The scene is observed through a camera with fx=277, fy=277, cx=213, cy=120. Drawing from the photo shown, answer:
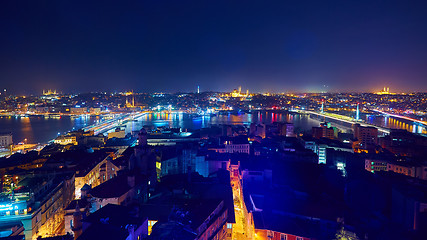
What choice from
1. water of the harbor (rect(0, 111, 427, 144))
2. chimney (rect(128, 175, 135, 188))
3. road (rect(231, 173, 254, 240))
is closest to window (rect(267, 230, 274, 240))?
road (rect(231, 173, 254, 240))

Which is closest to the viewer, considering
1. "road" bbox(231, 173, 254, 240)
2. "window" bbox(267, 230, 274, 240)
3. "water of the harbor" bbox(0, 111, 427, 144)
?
"window" bbox(267, 230, 274, 240)

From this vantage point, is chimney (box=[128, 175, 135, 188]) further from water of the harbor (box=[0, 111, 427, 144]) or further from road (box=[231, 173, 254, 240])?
water of the harbor (box=[0, 111, 427, 144])

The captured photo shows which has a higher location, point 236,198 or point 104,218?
point 104,218

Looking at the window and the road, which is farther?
the road

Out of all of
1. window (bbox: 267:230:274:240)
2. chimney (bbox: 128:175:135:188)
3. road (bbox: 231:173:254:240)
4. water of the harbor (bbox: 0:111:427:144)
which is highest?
chimney (bbox: 128:175:135:188)

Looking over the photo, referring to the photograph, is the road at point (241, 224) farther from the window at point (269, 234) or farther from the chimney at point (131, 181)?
the chimney at point (131, 181)

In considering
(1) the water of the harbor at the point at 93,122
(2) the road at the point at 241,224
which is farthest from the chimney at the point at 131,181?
(1) the water of the harbor at the point at 93,122

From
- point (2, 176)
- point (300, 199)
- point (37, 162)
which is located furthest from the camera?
point (37, 162)

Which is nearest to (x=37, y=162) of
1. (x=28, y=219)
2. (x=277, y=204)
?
(x=28, y=219)

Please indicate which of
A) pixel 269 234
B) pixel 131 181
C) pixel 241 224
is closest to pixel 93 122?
pixel 131 181

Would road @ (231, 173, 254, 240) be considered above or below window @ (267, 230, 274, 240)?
below

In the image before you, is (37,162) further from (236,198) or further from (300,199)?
(300,199)
